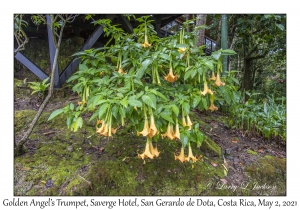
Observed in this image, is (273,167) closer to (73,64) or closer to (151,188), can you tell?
(151,188)

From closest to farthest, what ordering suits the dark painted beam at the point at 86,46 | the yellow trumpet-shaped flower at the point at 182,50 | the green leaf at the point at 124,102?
the green leaf at the point at 124,102
the yellow trumpet-shaped flower at the point at 182,50
the dark painted beam at the point at 86,46

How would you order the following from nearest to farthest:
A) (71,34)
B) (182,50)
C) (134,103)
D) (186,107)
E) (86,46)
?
(134,103), (186,107), (182,50), (86,46), (71,34)

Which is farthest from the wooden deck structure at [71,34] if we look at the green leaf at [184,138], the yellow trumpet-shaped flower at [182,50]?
the green leaf at [184,138]

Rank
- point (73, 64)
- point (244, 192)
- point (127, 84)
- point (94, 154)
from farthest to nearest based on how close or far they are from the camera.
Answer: point (73, 64) < point (94, 154) < point (244, 192) < point (127, 84)

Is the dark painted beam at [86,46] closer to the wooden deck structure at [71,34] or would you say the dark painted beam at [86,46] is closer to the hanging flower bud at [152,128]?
the wooden deck structure at [71,34]

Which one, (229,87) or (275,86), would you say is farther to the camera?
(275,86)

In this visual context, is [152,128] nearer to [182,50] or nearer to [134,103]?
[134,103]

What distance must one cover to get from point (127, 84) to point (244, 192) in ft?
4.60

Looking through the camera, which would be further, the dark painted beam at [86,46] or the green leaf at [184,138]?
the dark painted beam at [86,46]

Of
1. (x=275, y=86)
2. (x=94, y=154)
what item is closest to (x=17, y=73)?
(x=94, y=154)

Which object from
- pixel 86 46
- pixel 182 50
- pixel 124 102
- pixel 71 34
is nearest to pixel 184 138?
pixel 124 102

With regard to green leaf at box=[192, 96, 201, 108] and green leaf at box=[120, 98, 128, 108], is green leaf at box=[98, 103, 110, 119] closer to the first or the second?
green leaf at box=[120, 98, 128, 108]

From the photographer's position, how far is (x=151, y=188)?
1622 millimetres

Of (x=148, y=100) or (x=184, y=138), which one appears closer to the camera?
(x=148, y=100)
